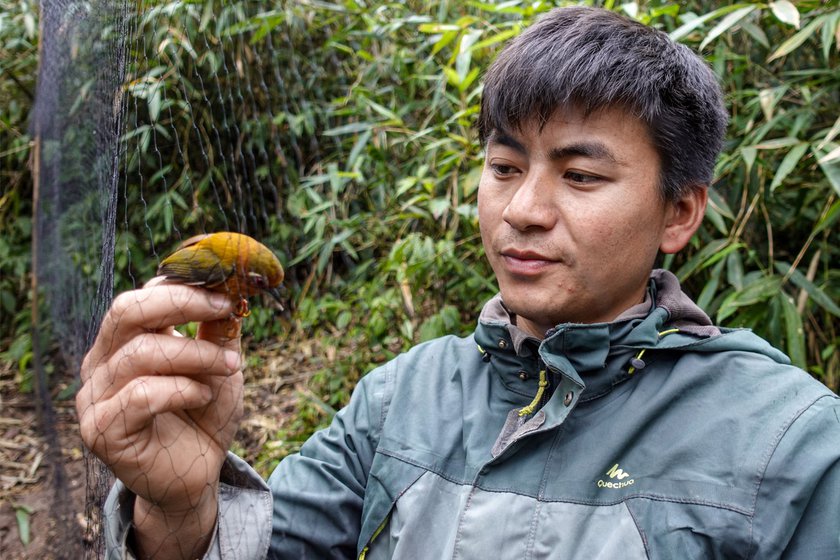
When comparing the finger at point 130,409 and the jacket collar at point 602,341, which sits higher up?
the finger at point 130,409

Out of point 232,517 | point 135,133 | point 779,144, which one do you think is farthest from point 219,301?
point 779,144

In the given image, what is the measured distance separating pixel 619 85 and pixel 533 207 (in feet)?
0.68

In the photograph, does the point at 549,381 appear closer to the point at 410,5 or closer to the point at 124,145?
the point at 124,145

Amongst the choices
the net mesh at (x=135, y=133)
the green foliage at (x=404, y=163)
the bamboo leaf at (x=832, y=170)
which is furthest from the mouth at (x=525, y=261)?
the bamboo leaf at (x=832, y=170)

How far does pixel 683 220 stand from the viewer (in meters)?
1.20

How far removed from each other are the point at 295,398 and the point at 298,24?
59.4 inches

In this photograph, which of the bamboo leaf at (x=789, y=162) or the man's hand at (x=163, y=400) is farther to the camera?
the bamboo leaf at (x=789, y=162)

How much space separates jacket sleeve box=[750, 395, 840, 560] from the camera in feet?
2.96

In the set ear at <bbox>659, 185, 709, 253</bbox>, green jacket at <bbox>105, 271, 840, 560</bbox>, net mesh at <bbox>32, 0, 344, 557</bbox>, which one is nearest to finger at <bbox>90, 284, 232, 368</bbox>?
net mesh at <bbox>32, 0, 344, 557</bbox>

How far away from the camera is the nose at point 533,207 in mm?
1062

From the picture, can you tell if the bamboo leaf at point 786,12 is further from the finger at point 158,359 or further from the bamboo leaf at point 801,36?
the finger at point 158,359

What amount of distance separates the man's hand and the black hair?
0.53 meters

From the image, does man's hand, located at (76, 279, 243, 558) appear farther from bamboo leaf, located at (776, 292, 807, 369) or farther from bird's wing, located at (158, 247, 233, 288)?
bamboo leaf, located at (776, 292, 807, 369)

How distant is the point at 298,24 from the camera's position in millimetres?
3102
